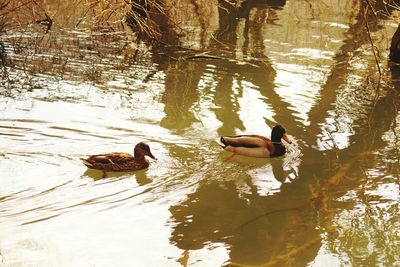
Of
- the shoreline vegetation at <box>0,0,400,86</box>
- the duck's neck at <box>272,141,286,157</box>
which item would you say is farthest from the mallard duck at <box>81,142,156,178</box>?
the shoreline vegetation at <box>0,0,400,86</box>

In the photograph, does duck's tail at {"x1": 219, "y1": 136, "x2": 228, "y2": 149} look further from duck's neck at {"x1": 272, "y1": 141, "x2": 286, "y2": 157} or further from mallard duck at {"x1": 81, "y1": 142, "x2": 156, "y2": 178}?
mallard duck at {"x1": 81, "y1": 142, "x2": 156, "y2": 178}

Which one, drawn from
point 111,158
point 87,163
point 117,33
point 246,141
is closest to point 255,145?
point 246,141

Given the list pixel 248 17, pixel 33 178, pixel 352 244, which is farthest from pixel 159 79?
pixel 248 17

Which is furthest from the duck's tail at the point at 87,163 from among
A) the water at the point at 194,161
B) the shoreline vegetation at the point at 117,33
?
the shoreline vegetation at the point at 117,33

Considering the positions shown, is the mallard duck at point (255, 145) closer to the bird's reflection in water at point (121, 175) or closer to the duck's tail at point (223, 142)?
the duck's tail at point (223, 142)

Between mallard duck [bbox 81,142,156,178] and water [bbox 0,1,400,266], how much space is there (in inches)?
4.5

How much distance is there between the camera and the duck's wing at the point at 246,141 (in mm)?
8430

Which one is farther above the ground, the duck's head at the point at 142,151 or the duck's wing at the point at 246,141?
the duck's wing at the point at 246,141

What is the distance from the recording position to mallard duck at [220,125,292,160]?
8438 mm

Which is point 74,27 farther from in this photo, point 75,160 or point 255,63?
point 75,160

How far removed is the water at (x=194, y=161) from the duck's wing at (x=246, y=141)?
7.6 inches

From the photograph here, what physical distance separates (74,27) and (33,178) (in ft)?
33.5

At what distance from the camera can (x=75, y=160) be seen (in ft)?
26.4

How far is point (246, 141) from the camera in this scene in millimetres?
8531
